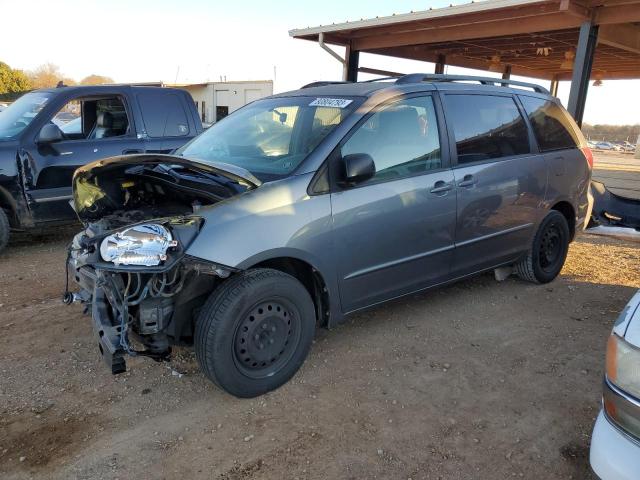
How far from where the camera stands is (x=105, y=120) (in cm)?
623

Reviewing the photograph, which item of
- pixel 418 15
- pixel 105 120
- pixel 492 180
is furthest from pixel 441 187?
pixel 418 15

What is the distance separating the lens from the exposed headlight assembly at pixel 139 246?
2.54m

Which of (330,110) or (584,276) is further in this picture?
(584,276)

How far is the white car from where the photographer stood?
1773mm

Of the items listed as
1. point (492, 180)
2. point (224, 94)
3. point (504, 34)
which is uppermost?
point (504, 34)

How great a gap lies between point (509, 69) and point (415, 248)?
48.5ft

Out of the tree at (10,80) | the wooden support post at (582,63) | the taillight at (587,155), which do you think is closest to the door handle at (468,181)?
the taillight at (587,155)

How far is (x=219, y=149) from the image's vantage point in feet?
12.5

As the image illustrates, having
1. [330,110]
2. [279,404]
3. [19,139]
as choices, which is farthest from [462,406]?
[19,139]

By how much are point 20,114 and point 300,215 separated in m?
4.54

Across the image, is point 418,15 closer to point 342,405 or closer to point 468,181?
point 468,181

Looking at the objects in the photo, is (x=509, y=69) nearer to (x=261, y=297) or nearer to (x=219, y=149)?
(x=219, y=149)

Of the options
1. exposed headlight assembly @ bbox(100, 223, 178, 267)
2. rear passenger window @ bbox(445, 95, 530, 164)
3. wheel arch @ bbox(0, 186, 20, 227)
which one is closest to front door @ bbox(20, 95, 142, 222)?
wheel arch @ bbox(0, 186, 20, 227)

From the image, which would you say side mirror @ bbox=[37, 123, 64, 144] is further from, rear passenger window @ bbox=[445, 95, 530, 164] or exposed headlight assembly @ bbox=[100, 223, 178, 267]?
rear passenger window @ bbox=[445, 95, 530, 164]
